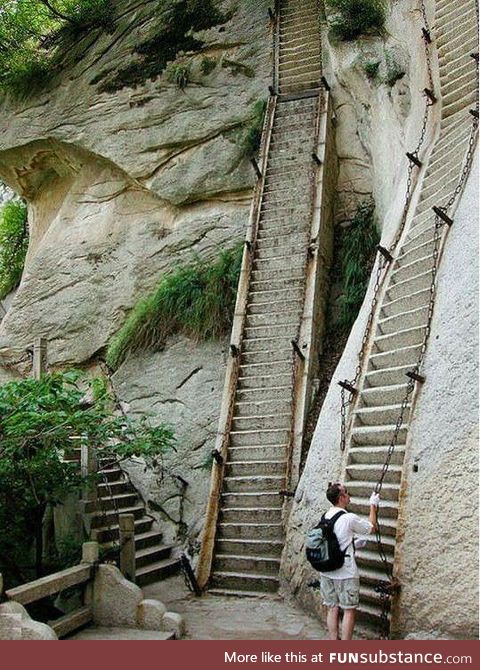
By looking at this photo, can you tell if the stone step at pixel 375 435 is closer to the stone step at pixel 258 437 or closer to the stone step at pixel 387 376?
the stone step at pixel 387 376

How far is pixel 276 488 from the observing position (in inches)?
343

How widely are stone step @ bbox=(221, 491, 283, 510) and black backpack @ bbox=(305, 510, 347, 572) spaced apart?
343 cm

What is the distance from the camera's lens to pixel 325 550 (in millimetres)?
5105

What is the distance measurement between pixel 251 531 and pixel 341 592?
3.34 m

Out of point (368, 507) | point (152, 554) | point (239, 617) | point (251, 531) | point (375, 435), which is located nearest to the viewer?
point (368, 507)

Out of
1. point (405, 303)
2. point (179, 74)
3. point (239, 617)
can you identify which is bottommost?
point (239, 617)

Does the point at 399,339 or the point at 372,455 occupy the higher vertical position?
the point at 399,339

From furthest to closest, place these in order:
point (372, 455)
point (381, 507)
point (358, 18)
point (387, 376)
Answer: point (358, 18), point (387, 376), point (372, 455), point (381, 507)

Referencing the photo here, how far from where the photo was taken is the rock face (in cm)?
1288

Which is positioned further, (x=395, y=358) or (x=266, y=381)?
(x=266, y=381)

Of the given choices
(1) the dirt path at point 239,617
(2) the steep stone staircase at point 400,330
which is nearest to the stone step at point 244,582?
(1) the dirt path at point 239,617

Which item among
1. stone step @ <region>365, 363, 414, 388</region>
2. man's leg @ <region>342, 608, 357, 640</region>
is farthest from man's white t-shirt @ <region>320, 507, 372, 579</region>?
stone step @ <region>365, 363, 414, 388</region>

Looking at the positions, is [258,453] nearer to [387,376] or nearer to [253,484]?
[253,484]

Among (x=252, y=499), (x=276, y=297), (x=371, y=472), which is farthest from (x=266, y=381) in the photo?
(x=371, y=472)
